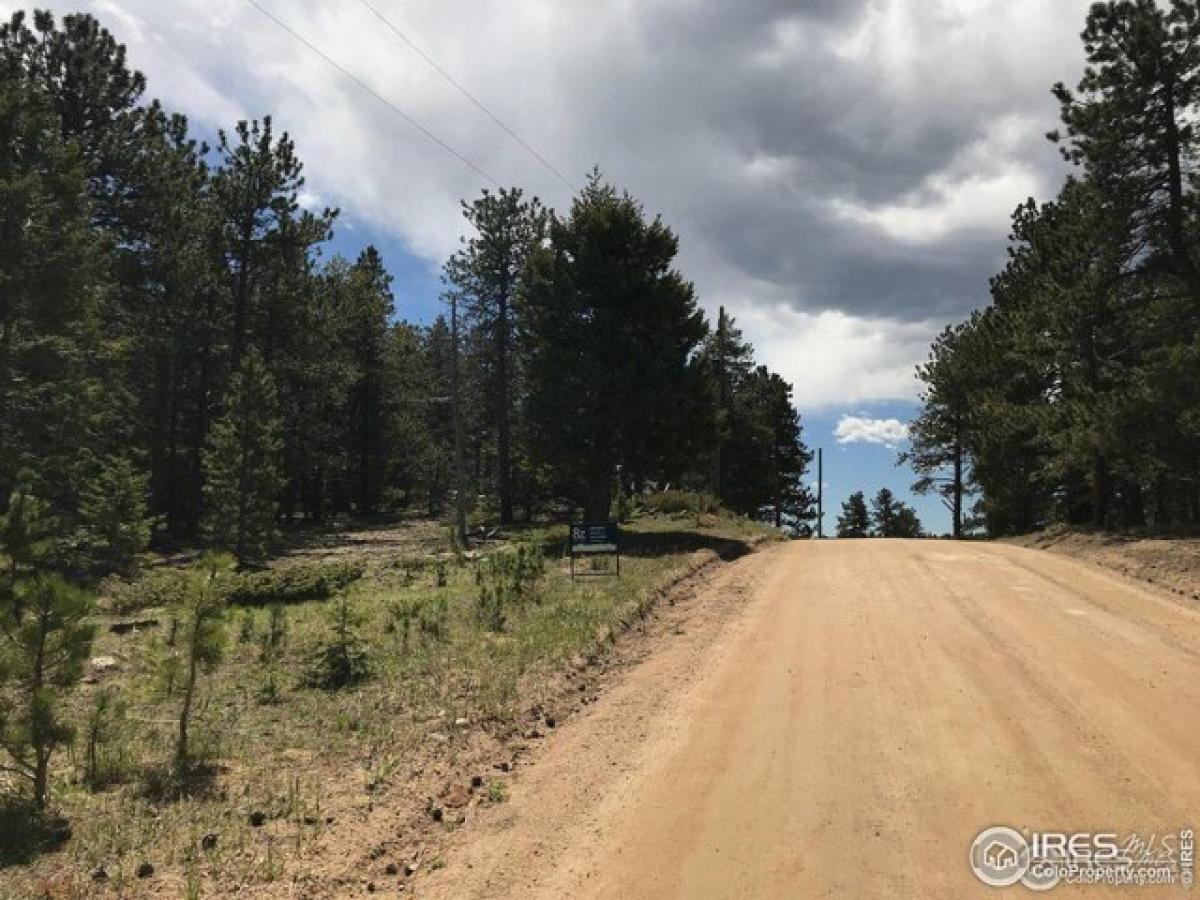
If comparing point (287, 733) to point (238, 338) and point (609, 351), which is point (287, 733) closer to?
point (609, 351)

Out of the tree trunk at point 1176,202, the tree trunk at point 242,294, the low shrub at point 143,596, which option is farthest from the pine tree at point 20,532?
the tree trunk at point 242,294

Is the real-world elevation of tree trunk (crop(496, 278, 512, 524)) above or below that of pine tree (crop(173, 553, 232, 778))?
above

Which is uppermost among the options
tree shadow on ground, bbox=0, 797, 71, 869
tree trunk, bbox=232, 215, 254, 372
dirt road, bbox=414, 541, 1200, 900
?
tree trunk, bbox=232, 215, 254, 372

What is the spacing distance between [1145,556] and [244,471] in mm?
25907

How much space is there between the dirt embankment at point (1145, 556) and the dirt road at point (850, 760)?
336 centimetres

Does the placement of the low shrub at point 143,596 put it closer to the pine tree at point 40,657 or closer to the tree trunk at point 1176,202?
the pine tree at point 40,657

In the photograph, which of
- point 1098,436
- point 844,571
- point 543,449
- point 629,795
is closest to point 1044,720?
point 629,795

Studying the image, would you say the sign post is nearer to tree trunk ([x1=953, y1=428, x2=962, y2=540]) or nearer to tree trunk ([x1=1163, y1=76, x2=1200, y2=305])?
tree trunk ([x1=1163, y1=76, x2=1200, y2=305])

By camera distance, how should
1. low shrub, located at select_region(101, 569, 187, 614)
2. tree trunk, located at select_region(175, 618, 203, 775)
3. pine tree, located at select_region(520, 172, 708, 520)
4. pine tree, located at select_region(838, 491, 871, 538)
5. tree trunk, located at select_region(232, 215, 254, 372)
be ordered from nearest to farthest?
tree trunk, located at select_region(175, 618, 203, 775), low shrub, located at select_region(101, 569, 187, 614), pine tree, located at select_region(520, 172, 708, 520), tree trunk, located at select_region(232, 215, 254, 372), pine tree, located at select_region(838, 491, 871, 538)

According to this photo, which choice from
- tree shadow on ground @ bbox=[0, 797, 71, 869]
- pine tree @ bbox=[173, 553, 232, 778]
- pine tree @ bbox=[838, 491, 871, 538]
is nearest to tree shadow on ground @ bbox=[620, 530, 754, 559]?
pine tree @ bbox=[173, 553, 232, 778]

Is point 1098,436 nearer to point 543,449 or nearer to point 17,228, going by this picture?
point 543,449

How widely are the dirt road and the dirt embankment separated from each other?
3362 millimetres

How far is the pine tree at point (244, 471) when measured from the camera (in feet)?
83.8

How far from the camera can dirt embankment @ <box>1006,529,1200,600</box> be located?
46.9ft
